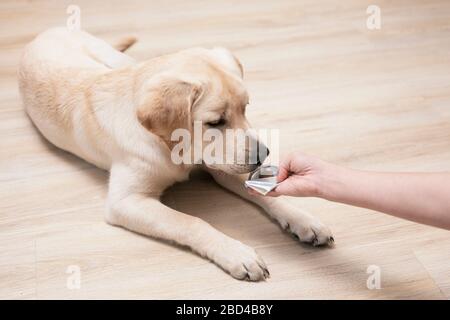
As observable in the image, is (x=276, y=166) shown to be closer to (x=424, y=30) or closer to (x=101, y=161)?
(x=101, y=161)

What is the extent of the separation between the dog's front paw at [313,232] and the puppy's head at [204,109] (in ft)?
0.85

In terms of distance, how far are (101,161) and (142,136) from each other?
0.97 ft

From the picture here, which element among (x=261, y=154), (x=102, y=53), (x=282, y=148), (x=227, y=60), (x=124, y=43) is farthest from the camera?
(x=124, y=43)

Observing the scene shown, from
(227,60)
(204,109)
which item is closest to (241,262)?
(204,109)

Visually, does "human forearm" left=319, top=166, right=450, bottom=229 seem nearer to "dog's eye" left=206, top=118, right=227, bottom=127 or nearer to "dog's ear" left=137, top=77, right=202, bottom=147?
"dog's eye" left=206, top=118, right=227, bottom=127

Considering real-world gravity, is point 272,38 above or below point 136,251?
above

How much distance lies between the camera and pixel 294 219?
196cm

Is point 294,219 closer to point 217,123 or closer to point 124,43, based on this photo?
point 217,123

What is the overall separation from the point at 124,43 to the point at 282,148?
1.10m

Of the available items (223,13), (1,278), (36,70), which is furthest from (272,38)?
(1,278)

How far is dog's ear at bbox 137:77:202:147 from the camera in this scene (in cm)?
177

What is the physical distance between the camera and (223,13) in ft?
11.4

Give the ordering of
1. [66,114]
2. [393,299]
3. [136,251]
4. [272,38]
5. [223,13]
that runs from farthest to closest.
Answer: [223,13] < [272,38] < [66,114] < [136,251] < [393,299]

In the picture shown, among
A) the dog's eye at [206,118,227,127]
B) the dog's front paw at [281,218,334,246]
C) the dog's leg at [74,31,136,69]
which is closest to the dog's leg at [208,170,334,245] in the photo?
the dog's front paw at [281,218,334,246]
